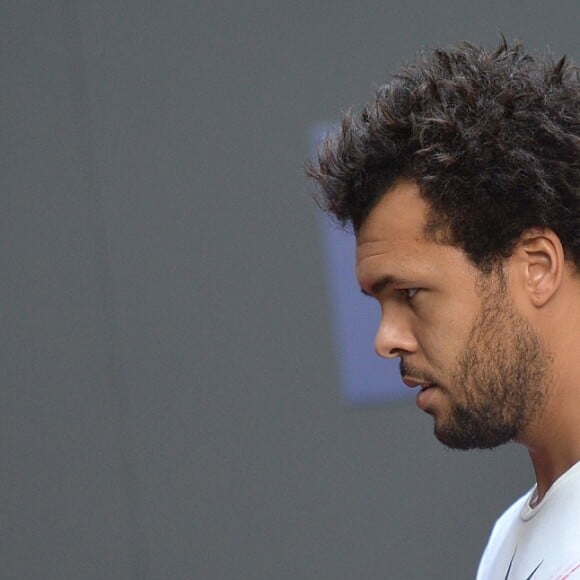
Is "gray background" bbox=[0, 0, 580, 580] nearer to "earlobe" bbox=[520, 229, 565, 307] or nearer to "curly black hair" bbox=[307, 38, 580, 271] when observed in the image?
"curly black hair" bbox=[307, 38, 580, 271]

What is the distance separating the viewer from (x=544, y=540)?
129 centimetres

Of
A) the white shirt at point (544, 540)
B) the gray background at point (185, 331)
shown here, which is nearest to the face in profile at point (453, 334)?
the white shirt at point (544, 540)

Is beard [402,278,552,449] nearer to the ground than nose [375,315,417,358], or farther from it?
nearer to the ground

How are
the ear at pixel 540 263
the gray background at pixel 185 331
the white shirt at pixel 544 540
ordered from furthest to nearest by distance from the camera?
the gray background at pixel 185 331
the ear at pixel 540 263
the white shirt at pixel 544 540

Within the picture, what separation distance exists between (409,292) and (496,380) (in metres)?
0.17

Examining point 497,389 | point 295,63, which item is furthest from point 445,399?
point 295,63

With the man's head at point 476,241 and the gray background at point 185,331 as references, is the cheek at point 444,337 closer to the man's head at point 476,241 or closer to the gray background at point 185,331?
the man's head at point 476,241

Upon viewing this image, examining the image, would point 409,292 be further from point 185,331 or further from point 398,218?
point 185,331

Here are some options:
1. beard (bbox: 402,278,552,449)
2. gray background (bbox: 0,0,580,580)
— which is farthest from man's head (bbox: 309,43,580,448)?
gray background (bbox: 0,0,580,580)

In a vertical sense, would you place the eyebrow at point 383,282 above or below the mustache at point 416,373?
above

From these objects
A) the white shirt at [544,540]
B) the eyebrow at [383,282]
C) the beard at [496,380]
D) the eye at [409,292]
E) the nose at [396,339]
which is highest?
the eyebrow at [383,282]

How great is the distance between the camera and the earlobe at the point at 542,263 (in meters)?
1.32

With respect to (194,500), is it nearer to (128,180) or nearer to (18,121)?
(128,180)

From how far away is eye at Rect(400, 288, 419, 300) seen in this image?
1388mm
